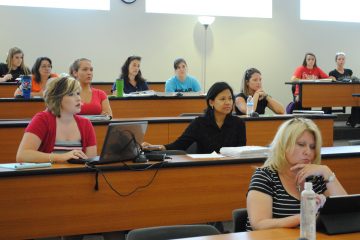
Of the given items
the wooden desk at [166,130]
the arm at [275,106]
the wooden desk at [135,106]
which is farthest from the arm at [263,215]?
the wooden desk at [135,106]

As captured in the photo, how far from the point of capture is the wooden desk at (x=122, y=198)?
3309 millimetres

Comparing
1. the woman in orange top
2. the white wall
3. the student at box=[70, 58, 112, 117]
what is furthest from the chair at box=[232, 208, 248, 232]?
the white wall

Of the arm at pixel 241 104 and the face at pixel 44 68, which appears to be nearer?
the arm at pixel 241 104

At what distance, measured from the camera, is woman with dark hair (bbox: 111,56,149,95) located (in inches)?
303

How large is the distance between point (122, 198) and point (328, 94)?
638cm

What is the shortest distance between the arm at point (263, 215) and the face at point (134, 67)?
5.31m

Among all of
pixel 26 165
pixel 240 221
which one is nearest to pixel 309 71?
pixel 26 165

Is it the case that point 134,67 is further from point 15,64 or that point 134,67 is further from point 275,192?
point 275,192

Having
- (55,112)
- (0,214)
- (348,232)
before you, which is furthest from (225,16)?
(348,232)

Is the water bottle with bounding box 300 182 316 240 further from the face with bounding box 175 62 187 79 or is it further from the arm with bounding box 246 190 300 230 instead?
the face with bounding box 175 62 187 79

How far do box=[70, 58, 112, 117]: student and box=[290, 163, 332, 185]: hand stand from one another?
10.6 ft

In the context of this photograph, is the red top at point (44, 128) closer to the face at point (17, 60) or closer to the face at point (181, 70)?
the face at point (181, 70)

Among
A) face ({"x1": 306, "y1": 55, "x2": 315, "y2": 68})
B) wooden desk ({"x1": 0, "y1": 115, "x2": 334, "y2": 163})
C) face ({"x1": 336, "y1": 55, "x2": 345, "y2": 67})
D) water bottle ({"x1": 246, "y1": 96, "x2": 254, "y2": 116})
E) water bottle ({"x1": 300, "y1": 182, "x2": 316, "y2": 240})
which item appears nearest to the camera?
Result: water bottle ({"x1": 300, "y1": 182, "x2": 316, "y2": 240})

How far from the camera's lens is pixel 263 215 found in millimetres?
2467
